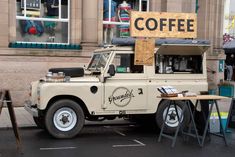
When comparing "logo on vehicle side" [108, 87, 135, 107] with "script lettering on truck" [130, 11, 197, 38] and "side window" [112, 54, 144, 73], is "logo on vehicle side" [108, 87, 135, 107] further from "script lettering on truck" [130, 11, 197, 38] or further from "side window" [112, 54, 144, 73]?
"script lettering on truck" [130, 11, 197, 38]

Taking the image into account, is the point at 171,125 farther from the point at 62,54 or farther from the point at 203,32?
the point at 203,32

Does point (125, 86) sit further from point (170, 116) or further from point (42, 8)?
point (42, 8)

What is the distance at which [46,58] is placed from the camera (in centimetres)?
1591

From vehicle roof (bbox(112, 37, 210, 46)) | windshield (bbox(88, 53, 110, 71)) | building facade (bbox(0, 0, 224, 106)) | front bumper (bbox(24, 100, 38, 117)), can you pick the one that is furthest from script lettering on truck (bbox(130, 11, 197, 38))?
building facade (bbox(0, 0, 224, 106))

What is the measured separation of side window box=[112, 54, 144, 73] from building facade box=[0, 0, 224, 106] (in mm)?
6119

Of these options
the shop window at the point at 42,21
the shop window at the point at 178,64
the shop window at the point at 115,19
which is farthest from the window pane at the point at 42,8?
the shop window at the point at 178,64

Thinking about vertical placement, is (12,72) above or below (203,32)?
below

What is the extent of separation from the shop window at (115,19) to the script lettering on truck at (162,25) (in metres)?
6.55

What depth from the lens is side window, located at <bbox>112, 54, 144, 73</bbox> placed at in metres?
10.2

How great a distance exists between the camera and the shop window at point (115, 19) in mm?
17266

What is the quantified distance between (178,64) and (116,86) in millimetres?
1763

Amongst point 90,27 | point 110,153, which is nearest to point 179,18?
point 110,153

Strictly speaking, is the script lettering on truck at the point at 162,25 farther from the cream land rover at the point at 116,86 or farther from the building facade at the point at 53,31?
the building facade at the point at 53,31

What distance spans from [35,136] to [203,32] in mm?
12097
